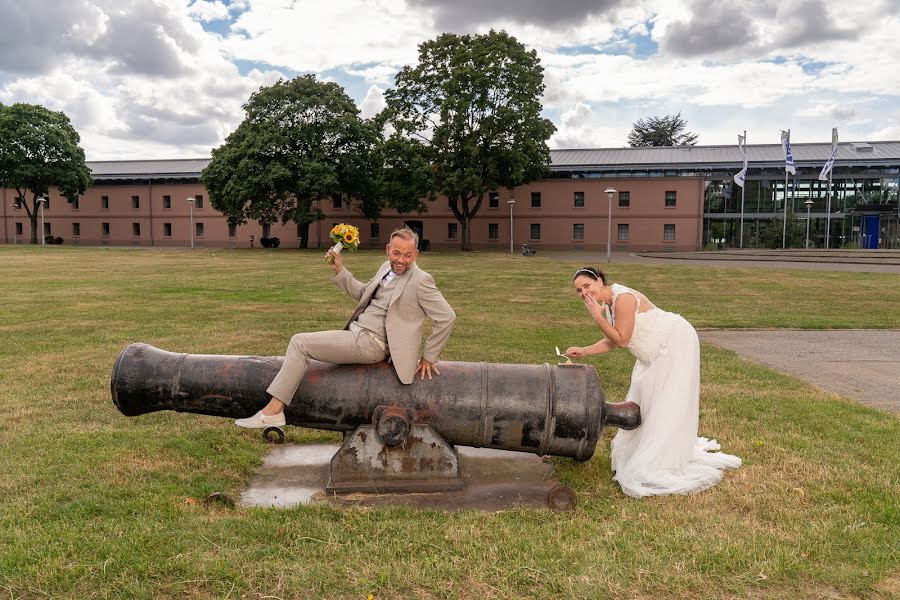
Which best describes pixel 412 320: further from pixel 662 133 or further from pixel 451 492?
pixel 662 133

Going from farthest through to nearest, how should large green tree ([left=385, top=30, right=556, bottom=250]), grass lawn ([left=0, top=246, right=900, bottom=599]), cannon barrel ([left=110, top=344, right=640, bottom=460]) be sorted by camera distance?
1. large green tree ([left=385, top=30, right=556, bottom=250])
2. cannon barrel ([left=110, top=344, right=640, bottom=460])
3. grass lawn ([left=0, top=246, right=900, bottom=599])

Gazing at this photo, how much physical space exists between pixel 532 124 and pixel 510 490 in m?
40.1

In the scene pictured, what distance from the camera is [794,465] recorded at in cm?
516

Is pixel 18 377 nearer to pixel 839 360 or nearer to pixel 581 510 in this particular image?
pixel 581 510

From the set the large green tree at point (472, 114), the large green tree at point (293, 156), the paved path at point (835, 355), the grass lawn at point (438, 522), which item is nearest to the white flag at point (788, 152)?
the large green tree at point (472, 114)

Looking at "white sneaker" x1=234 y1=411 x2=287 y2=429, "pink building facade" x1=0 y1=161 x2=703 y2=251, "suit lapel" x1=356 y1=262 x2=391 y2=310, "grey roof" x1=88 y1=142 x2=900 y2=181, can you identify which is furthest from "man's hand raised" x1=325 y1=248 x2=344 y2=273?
"grey roof" x1=88 y1=142 x2=900 y2=181

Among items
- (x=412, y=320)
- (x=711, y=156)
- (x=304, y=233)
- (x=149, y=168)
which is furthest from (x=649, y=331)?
(x=149, y=168)

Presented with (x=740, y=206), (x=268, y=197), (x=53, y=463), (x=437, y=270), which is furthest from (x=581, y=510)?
(x=740, y=206)

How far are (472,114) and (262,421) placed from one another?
40674 mm

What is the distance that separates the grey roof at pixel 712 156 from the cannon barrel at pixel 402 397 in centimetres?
5032

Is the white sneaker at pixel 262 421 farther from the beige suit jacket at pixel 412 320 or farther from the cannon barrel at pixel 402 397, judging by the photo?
the beige suit jacket at pixel 412 320

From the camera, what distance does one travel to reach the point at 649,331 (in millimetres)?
4840

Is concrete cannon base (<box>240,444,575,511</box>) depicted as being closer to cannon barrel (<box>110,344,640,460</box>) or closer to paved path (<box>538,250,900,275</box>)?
cannon barrel (<box>110,344,640,460</box>)

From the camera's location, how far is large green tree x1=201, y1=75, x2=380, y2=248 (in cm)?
4344
